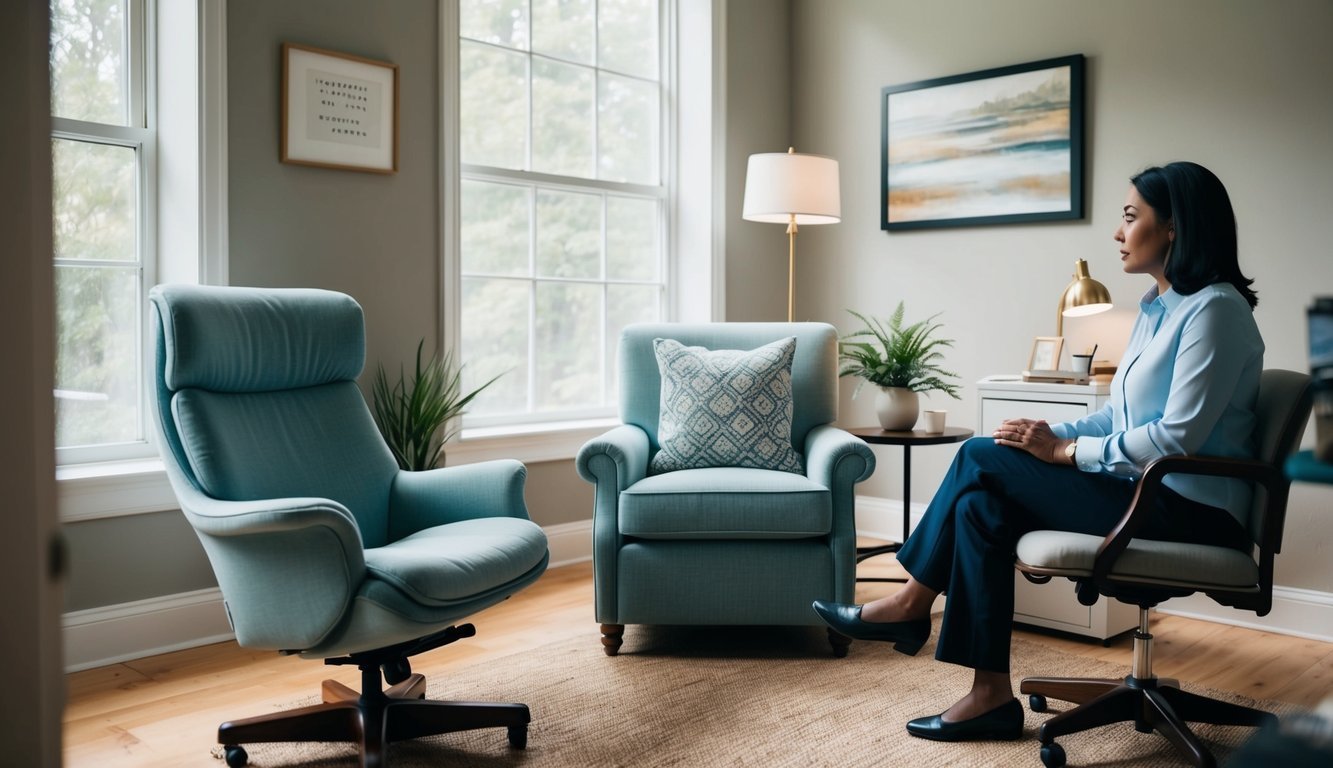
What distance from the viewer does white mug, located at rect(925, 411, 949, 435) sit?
10.9ft

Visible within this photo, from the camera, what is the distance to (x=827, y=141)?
456 cm

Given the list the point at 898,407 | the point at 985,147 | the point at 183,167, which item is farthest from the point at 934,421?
the point at 183,167

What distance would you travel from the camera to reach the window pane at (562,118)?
13.0 feet

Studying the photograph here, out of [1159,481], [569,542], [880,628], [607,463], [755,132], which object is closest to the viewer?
[1159,481]

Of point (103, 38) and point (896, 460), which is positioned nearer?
point (103, 38)

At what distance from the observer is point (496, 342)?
3.84 metres

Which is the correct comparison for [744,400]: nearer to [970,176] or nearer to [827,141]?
[970,176]

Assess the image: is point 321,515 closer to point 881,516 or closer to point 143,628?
point 143,628

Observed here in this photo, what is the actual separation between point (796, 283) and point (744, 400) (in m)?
1.77

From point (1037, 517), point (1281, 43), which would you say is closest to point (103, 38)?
point (1037, 517)

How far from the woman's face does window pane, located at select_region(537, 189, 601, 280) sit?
226 centimetres

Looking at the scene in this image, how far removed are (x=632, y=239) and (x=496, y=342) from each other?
86cm

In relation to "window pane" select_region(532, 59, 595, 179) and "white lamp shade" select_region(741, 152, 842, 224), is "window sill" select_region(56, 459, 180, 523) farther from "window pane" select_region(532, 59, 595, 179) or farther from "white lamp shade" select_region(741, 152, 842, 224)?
"white lamp shade" select_region(741, 152, 842, 224)

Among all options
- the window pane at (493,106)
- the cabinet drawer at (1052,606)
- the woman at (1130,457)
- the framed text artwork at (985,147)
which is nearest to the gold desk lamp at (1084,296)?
the framed text artwork at (985,147)
